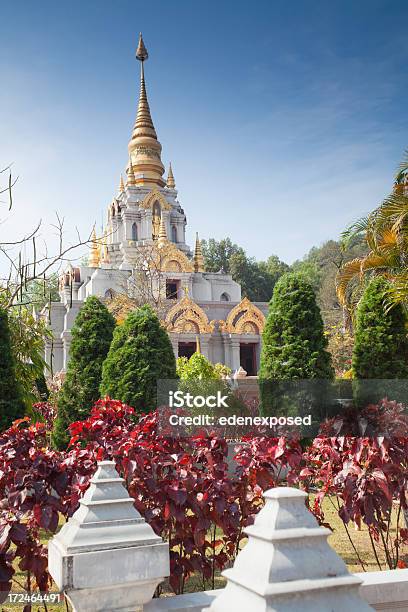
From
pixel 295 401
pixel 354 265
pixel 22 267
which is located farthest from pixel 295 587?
pixel 354 265

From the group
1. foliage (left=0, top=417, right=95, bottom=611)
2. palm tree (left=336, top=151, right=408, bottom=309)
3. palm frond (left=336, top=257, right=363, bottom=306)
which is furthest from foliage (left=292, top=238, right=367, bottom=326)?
foliage (left=0, top=417, right=95, bottom=611)

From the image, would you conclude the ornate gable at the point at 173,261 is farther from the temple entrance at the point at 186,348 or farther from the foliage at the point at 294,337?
the foliage at the point at 294,337

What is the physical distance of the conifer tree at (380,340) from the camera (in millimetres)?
10406

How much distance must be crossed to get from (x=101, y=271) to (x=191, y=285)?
234 inches

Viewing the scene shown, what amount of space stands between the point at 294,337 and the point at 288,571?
8749 mm

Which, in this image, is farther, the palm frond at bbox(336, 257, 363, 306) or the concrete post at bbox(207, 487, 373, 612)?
the palm frond at bbox(336, 257, 363, 306)

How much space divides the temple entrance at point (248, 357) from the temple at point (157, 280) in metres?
0.03

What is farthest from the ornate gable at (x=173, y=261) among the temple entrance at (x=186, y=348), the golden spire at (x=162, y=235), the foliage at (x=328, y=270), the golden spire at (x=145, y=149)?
the foliage at (x=328, y=270)

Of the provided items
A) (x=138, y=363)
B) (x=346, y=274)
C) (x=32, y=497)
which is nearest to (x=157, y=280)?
→ (x=346, y=274)

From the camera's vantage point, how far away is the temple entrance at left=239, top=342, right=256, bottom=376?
1506 inches

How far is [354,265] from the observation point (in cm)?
1402

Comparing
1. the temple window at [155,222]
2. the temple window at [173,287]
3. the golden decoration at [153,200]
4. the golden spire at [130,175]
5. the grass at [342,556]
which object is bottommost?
the grass at [342,556]

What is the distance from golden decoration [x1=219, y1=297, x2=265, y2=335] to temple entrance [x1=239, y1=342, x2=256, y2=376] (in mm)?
1301

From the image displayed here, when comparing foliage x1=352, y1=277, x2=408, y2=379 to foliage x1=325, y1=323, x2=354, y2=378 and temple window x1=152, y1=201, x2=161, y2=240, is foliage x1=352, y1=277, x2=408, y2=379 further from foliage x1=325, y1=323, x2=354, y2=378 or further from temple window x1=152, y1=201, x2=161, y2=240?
temple window x1=152, y1=201, x2=161, y2=240
